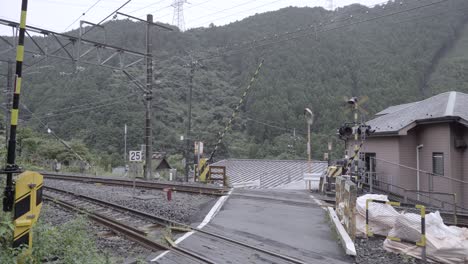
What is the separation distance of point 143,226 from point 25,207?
179 inches

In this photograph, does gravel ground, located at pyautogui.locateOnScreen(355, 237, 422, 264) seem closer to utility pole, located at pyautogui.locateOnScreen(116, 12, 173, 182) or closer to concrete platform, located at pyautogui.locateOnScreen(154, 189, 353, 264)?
concrete platform, located at pyautogui.locateOnScreen(154, 189, 353, 264)

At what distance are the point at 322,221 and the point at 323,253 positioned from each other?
9.82 ft

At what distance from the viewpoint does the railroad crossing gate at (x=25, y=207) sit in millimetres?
4699

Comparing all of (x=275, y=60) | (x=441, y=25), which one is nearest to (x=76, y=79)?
(x=275, y=60)

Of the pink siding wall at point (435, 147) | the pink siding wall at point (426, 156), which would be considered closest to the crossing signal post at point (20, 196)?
the pink siding wall at point (426, 156)

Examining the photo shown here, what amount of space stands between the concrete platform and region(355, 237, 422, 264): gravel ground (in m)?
0.38

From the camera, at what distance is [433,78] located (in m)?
58.2

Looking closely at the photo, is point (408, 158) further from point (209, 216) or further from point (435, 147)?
point (209, 216)

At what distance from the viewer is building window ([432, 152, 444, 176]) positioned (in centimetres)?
1365

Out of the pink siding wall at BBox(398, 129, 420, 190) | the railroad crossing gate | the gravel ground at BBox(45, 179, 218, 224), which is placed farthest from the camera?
the pink siding wall at BBox(398, 129, 420, 190)

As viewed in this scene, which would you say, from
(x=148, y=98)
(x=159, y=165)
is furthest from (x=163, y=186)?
(x=159, y=165)

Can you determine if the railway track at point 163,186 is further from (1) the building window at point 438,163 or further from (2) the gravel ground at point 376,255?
(1) the building window at point 438,163

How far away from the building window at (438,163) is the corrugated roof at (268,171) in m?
11.2

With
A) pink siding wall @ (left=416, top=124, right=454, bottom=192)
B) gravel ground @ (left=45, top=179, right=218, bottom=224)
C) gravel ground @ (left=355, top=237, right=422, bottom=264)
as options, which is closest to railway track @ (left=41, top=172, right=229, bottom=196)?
gravel ground @ (left=45, top=179, right=218, bottom=224)
